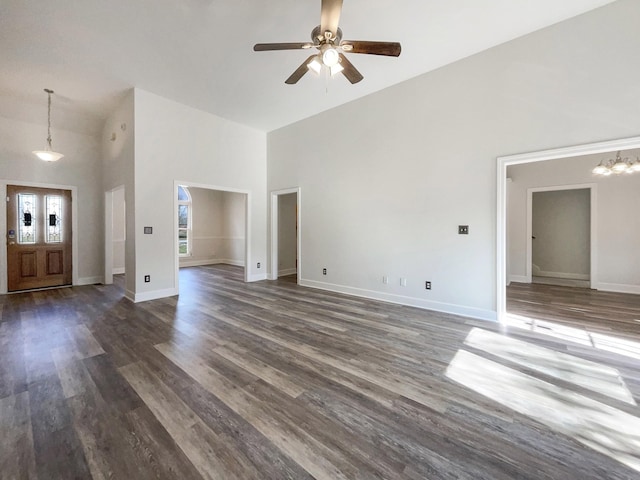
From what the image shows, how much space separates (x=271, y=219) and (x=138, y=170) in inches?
112

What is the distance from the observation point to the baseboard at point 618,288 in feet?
16.0

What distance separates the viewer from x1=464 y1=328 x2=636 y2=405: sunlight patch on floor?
6.64ft

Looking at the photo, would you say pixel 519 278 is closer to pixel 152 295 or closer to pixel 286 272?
pixel 286 272

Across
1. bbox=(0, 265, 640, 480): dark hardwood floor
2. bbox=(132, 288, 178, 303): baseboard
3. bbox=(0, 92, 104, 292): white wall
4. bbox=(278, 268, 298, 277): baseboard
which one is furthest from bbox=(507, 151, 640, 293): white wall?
bbox=(0, 92, 104, 292): white wall

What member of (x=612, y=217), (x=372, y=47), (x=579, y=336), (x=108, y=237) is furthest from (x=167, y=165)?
(x=612, y=217)

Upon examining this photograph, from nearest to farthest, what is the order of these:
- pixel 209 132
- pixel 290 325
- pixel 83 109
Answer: pixel 290 325 < pixel 83 109 < pixel 209 132

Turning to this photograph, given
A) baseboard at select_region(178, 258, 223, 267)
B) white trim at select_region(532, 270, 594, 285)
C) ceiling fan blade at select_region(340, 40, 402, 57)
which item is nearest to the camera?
ceiling fan blade at select_region(340, 40, 402, 57)

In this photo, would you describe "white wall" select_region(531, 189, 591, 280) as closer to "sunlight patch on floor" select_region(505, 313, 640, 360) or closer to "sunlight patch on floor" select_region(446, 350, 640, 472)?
"sunlight patch on floor" select_region(505, 313, 640, 360)

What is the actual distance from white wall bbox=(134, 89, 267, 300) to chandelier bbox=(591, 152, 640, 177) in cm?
737

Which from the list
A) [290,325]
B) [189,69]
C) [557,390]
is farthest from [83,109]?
[557,390]

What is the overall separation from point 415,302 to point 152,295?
15.0 feet

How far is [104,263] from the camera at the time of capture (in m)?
5.95

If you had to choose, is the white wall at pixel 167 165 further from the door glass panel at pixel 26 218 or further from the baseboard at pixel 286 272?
the door glass panel at pixel 26 218

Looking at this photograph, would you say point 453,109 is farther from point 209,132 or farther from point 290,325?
point 209,132
